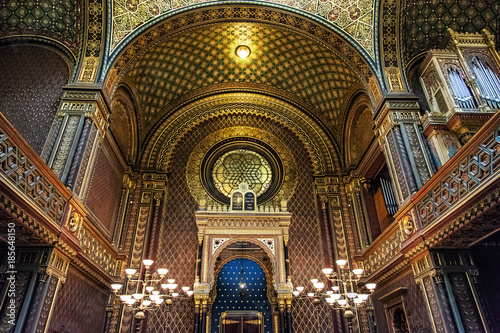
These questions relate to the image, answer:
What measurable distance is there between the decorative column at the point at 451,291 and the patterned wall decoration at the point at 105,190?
9.07m

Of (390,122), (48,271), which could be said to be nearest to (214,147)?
(390,122)

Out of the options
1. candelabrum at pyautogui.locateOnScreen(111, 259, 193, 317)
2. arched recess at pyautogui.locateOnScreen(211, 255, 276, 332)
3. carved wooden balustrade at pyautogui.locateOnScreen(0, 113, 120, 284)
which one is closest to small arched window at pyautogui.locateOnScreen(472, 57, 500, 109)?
arched recess at pyautogui.locateOnScreen(211, 255, 276, 332)

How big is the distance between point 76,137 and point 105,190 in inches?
116

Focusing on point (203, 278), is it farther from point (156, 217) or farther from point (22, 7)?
point (22, 7)

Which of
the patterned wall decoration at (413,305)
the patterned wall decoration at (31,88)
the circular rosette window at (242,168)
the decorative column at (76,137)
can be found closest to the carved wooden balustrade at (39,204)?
the decorative column at (76,137)

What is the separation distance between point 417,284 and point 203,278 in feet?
20.8

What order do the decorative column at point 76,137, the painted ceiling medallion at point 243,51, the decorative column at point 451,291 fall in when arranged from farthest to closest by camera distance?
the painted ceiling medallion at point 243,51, the decorative column at point 76,137, the decorative column at point 451,291

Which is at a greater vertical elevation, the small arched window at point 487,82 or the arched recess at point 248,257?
the small arched window at point 487,82

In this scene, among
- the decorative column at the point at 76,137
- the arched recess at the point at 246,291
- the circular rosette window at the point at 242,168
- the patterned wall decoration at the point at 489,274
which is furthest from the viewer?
the circular rosette window at the point at 242,168

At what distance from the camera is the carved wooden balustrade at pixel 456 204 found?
18.2ft

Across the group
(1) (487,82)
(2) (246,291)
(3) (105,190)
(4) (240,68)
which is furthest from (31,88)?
(1) (487,82)

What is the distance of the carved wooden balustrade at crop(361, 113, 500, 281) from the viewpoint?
556cm

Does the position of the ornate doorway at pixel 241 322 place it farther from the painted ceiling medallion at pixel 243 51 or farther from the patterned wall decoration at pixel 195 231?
the painted ceiling medallion at pixel 243 51

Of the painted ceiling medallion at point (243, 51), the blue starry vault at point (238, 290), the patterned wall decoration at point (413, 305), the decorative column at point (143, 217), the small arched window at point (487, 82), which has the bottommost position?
the patterned wall decoration at point (413, 305)
